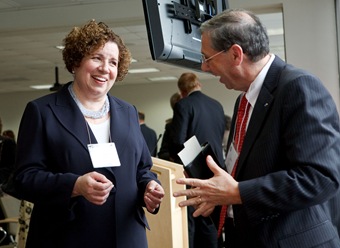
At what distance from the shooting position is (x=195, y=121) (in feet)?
15.7

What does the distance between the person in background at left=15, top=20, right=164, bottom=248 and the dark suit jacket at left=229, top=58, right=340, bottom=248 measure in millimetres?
521

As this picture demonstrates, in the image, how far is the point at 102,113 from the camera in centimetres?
222

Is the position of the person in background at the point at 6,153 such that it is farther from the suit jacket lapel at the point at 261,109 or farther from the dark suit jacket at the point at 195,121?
the suit jacket lapel at the point at 261,109

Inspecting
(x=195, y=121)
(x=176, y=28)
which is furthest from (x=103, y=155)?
(x=195, y=121)

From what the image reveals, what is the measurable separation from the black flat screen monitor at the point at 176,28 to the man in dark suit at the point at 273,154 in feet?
3.27

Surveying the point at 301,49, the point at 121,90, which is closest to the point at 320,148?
the point at 301,49

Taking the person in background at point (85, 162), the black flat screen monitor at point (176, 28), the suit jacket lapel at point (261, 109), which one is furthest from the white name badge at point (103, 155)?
the black flat screen monitor at point (176, 28)

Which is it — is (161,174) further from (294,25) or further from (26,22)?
(26,22)

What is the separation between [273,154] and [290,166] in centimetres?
6

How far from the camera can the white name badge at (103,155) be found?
6.64 ft

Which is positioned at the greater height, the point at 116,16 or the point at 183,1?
A: the point at 183,1

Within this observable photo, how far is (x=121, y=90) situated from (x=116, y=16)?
452 inches

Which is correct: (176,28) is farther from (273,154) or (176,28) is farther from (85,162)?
(273,154)

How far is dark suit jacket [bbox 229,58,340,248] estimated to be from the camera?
1561mm
